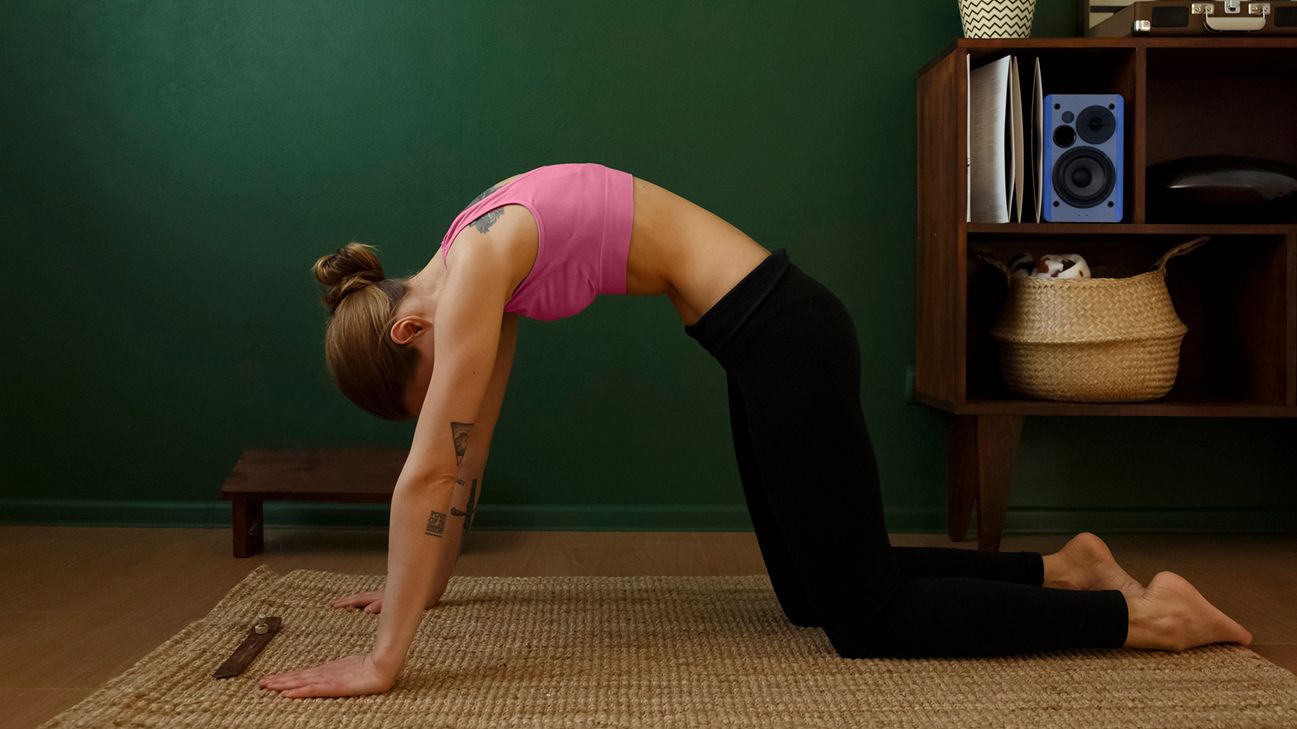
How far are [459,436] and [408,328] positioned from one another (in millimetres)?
192

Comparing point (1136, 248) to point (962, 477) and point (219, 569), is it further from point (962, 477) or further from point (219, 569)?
point (219, 569)

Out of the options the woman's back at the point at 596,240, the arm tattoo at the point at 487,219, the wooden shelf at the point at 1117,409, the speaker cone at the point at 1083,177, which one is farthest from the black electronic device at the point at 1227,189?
the arm tattoo at the point at 487,219

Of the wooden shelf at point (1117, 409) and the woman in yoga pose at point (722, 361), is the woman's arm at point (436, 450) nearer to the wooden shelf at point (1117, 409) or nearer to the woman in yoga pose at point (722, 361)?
the woman in yoga pose at point (722, 361)

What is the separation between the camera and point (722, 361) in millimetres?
1662

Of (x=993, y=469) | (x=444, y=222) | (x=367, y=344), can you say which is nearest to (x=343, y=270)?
(x=367, y=344)

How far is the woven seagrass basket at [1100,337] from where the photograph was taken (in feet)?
8.00

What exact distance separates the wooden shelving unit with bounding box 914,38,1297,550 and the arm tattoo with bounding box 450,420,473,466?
4.38 ft

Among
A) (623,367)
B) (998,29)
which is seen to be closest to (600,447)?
(623,367)

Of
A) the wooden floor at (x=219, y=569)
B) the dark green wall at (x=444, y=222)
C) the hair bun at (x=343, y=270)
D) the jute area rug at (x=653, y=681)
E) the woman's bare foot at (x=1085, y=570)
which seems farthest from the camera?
the dark green wall at (x=444, y=222)

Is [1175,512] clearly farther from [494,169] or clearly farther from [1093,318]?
[494,169]

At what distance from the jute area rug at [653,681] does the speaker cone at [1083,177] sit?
1106 millimetres

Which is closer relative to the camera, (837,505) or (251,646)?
(837,505)

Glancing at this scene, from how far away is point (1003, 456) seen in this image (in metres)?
2.50

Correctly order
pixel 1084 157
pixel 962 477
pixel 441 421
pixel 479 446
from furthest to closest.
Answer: pixel 962 477
pixel 1084 157
pixel 479 446
pixel 441 421
